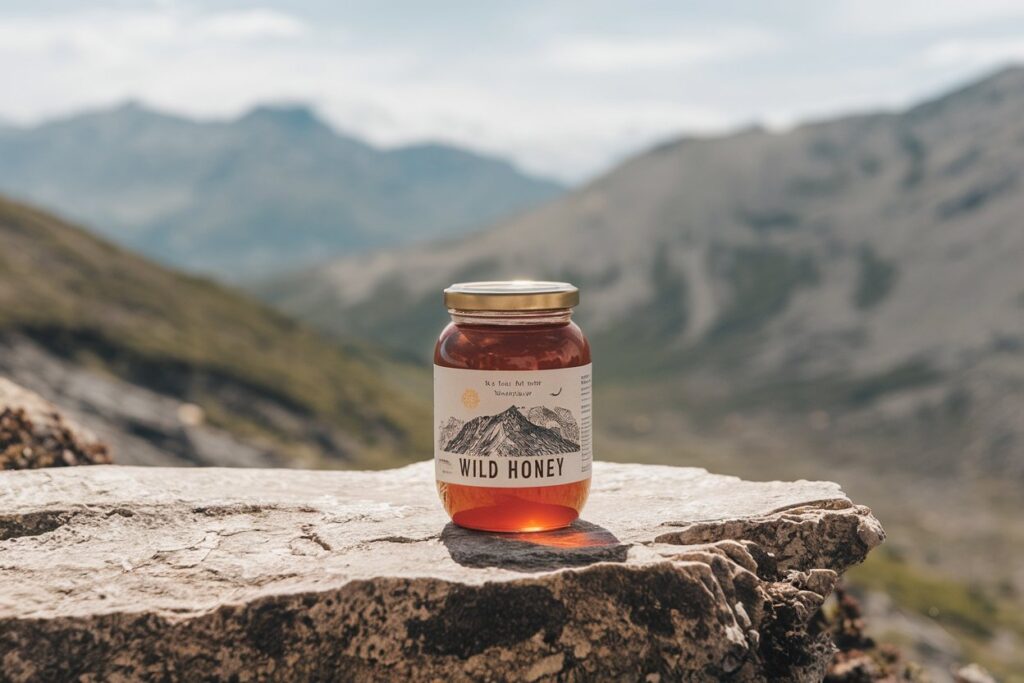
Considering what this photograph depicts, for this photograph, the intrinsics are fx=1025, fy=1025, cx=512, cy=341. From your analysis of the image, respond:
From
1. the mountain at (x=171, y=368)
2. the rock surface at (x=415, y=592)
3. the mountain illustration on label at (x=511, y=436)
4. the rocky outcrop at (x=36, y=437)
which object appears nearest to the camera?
the rock surface at (x=415, y=592)

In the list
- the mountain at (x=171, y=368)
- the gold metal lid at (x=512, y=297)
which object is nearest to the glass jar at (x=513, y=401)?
the gold metal lid at (x=512, y=297)

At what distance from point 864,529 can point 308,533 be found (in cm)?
433

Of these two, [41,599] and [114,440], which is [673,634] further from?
[114,440]

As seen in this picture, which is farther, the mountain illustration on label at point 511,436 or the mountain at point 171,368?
the mountain at point 171,368

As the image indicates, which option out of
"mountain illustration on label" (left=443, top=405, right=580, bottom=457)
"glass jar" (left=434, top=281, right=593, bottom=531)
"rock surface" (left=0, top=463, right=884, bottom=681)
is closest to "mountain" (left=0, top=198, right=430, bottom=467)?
"rock surface" (left=0, top=463, right=884, bottom=681)

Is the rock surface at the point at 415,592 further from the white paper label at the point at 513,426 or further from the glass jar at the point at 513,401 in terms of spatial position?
the white paper label at the point at 513,426

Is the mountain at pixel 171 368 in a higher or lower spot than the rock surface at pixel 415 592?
lower

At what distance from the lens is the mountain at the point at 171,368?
67.8m

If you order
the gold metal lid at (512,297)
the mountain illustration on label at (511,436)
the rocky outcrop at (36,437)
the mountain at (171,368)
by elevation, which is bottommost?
the mountain at (171,368)

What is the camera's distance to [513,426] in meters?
7.52

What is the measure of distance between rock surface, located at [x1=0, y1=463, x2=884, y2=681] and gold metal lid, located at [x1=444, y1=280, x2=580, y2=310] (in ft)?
5.78

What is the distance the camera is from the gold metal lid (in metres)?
7.38

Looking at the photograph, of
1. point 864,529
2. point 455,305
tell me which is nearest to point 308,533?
point 455,305

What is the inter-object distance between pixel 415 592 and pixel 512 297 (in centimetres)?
216
